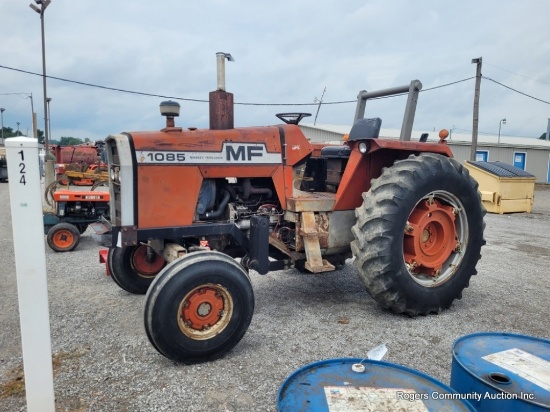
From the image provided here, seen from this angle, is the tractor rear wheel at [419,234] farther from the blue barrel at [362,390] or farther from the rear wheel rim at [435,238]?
the blue barrel at [362,390]

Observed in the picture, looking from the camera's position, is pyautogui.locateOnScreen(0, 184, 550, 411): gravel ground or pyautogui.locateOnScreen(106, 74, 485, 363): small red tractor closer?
pyautogui.locateOnScreen(0, 184, 550, 411): gravel ground

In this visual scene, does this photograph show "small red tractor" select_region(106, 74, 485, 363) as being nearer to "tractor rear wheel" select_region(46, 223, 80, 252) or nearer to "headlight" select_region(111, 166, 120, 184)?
"headlight" select_region(111, 166, 120, 184)

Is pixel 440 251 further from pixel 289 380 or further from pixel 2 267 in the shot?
pixel 2 267

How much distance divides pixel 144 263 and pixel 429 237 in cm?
300

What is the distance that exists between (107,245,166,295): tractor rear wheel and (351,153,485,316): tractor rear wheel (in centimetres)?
223

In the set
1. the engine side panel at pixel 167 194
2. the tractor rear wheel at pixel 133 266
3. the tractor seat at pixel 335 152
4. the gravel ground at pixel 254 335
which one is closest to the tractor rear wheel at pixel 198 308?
the gravel ground at pixel 254 335

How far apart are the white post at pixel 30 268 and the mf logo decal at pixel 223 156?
1.39 metres

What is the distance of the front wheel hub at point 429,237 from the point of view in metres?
3.96

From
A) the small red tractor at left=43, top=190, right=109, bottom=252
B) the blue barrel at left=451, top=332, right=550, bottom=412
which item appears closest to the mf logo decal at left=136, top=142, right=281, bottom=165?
the blue barrel at left=451, top=332, right=550, bottom=412

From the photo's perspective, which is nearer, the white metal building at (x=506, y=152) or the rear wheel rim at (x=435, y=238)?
the rear wheel rim at (x=435, y=238)

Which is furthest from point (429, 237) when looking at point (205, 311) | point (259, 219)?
point (205, 311)

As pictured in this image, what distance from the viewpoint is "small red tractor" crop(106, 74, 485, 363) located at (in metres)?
3.02

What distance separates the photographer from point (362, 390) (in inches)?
72.1

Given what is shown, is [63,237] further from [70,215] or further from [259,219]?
[259,219]
